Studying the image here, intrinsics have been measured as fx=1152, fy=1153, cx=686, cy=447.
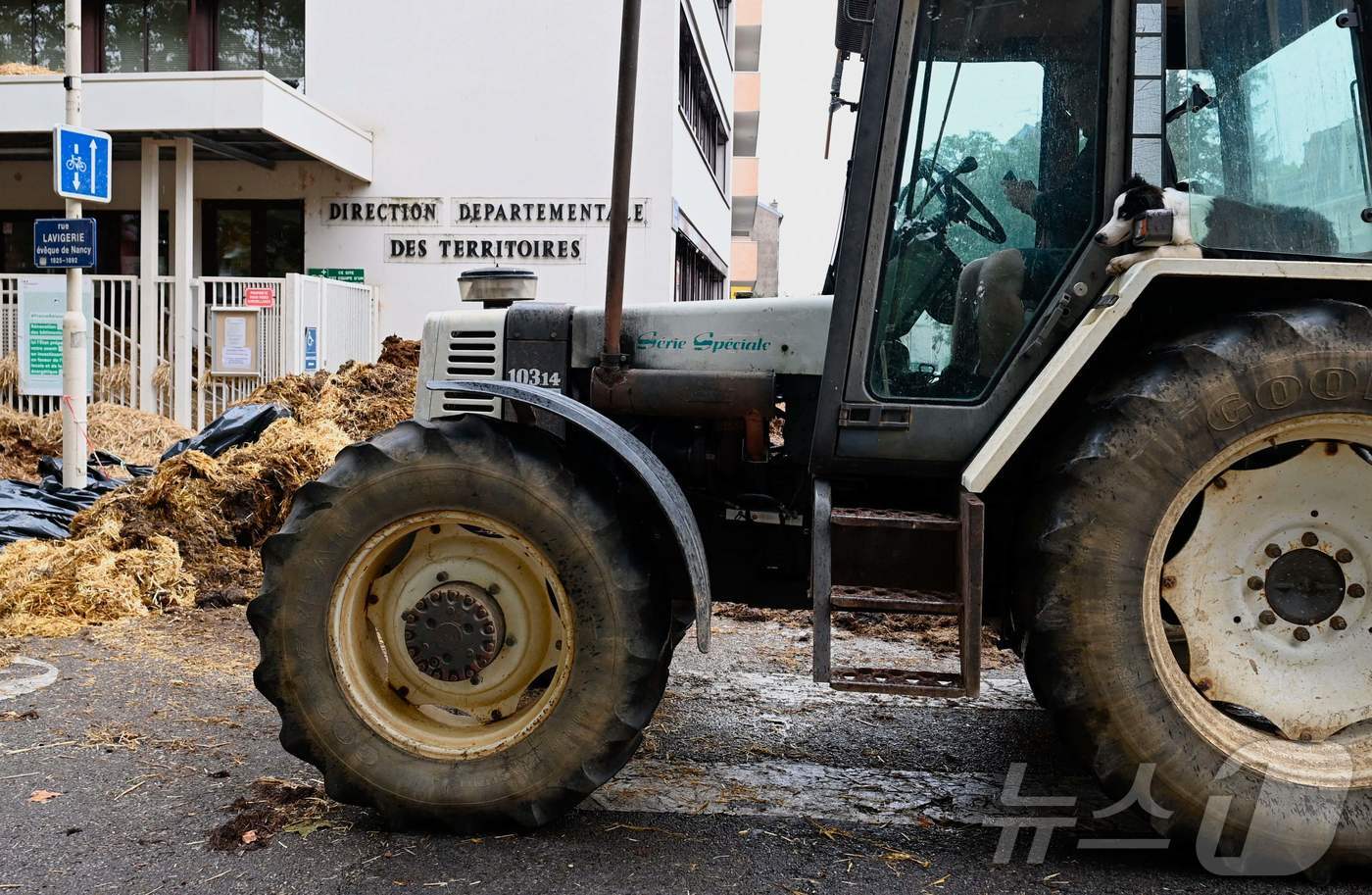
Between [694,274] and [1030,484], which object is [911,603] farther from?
[694,274]

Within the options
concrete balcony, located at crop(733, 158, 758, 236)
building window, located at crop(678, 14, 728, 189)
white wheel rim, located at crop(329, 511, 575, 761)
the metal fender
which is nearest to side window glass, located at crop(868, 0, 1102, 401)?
the metal fender

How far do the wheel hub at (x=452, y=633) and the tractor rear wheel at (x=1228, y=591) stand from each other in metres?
1.68

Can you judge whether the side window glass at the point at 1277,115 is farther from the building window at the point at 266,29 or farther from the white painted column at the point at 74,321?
the building window at the point at 266,29

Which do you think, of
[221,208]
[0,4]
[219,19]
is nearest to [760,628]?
[221,208]

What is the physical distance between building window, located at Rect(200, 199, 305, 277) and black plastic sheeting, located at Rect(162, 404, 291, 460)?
10.6 meters

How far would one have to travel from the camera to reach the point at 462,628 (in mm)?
3695

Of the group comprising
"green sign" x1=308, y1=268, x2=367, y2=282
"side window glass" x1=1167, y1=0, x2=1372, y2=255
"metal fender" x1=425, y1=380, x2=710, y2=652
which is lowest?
"metal fender" x1=425, y1=380, x2=710, y2=652

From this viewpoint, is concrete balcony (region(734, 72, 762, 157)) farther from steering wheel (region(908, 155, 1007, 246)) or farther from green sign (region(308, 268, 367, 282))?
steering wheel (region(908, 155, 1007, 246))

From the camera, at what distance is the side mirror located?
133 inches

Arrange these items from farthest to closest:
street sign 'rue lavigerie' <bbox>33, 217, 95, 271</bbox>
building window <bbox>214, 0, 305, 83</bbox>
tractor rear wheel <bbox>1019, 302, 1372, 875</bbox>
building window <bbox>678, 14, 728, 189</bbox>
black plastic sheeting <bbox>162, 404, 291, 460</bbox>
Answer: building window <bbox>678, 14, 728, 189</bbox>
building window <bbox>214, 0, 305, 83</bbox>
street sign 'rue lavigerie' <bbox>33, 217, 95, 271</bbox>
black plastic sheeting <bbox>162, 404, 291, 460</bbox>
tractor rear wheel <bbox>1019, 302, 1372, 875</bbox>

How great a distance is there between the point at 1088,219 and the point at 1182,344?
1.76ft

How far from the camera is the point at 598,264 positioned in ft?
62.3

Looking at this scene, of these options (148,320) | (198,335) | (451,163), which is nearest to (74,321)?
(198,335)

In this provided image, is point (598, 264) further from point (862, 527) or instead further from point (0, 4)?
point (862, 527)
